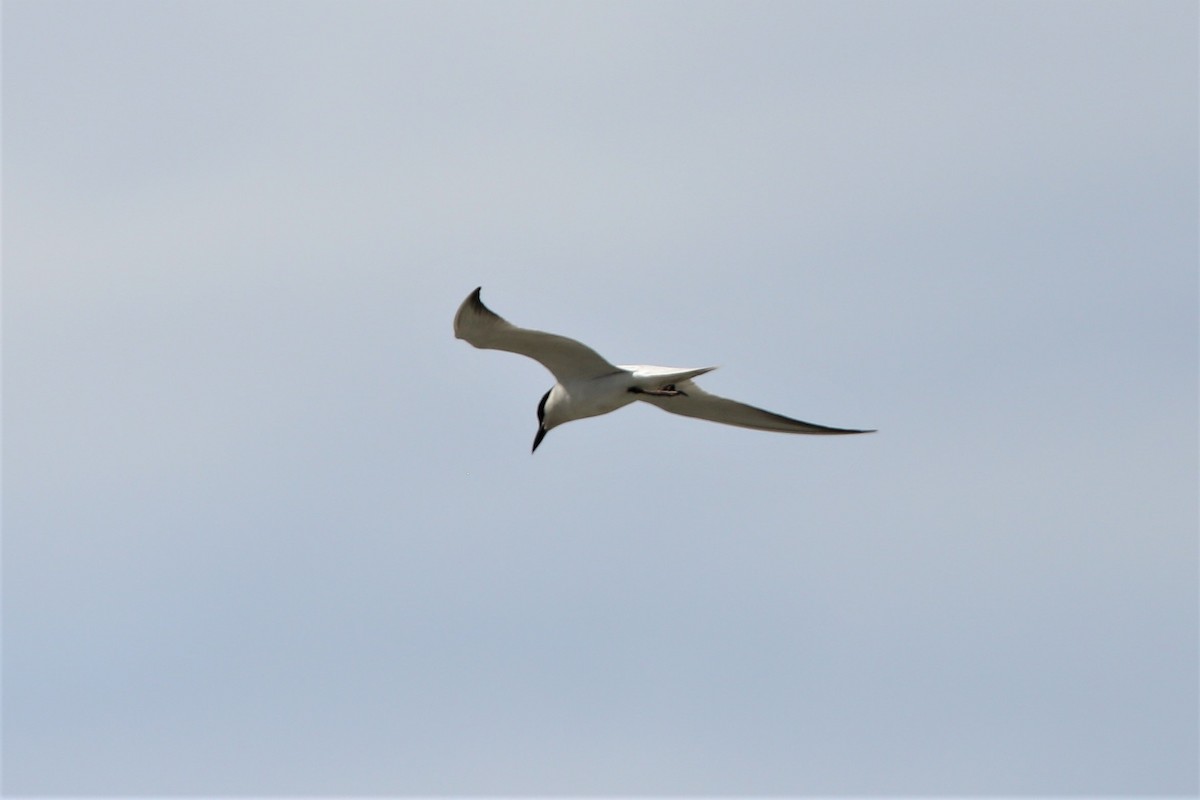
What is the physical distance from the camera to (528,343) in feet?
→ 71.7

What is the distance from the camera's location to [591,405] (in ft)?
74.4

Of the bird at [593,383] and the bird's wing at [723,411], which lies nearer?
the bird at [593,383]

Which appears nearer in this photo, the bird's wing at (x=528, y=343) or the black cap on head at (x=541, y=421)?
the bird's wing at (x=528, y=343)

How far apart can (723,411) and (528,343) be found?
8.63 ft

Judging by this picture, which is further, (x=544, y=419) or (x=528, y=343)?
(x=544, y=419)

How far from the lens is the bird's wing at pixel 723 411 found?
22.8 meters

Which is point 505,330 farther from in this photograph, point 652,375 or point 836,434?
point 836,434

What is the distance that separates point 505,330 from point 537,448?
125 inches

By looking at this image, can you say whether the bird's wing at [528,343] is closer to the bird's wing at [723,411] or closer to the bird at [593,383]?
the bird at [593,383]

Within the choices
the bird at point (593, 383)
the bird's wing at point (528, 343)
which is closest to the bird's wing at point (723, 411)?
the bird at point (593, 383)

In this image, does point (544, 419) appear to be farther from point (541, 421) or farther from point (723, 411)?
point (723, 411)

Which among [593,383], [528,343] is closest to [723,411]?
[593,383]

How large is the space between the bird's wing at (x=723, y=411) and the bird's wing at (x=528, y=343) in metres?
0.87

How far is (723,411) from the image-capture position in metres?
23.1
